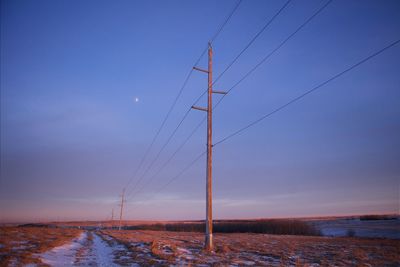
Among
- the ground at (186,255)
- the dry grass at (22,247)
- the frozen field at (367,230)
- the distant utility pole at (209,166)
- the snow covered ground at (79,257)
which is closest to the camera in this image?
the dry grass at (22,247)

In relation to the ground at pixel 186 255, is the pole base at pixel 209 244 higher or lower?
higher

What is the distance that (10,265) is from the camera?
1257 cm

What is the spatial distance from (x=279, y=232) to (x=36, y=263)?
53.5m

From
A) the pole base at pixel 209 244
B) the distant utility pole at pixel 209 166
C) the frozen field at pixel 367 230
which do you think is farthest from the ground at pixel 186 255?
the frozen field at pixel 367 230

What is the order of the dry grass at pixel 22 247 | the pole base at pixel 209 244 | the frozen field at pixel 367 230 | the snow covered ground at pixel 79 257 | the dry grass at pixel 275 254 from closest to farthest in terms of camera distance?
the dry grass at pixel 22 247
the snow covered ground at pixel 79 257
the dry grass at pixel 275 254
the pole base at pixel 209 244
the frozen field at pixel 367 230

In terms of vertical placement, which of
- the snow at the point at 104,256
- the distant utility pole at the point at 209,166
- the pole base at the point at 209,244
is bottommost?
the snow at the point at 104,256

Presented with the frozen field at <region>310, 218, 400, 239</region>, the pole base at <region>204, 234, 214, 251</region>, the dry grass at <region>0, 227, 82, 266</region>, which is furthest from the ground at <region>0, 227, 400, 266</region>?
the frozen field at <region>310, 218, 400, 239</region>

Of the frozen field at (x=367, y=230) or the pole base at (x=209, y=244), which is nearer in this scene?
the pole base at (x=209, y=244)

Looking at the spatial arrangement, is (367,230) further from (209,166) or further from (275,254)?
(209,166)

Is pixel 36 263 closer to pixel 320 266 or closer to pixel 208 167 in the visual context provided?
pixel 208 167

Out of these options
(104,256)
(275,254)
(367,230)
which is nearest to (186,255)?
(104,256)

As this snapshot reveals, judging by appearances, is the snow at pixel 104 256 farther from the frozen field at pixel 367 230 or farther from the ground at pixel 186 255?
the frozen field at pixel 367 230

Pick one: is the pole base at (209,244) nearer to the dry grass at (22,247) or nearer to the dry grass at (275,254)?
the dry grass at (275,254)

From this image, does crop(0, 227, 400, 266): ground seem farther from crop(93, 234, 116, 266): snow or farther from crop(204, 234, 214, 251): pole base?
crop(204, 234, 214, 251): pole base
